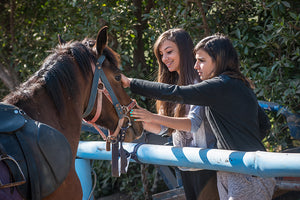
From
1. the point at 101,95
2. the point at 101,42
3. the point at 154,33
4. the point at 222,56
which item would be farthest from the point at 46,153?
the point at 154,33

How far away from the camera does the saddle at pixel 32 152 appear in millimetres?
1489

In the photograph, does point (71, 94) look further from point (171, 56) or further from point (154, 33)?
point (154, 33)

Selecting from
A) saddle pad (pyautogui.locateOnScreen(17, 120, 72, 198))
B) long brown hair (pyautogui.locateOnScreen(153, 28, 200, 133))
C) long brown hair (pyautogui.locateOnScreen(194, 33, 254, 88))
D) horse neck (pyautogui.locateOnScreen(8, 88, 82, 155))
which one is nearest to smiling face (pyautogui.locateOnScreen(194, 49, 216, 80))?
long brown hair (pyautogui.locateOnScreen(194, 33, 254, 88))

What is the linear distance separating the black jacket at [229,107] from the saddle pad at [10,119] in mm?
774

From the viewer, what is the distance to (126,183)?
450cm

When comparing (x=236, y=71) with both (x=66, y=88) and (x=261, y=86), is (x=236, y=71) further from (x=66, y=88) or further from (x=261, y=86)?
(x=261, y=86)

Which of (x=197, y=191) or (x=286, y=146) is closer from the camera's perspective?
(x=197, y=191)

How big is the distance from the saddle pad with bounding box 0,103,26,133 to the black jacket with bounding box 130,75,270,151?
2.54 feet

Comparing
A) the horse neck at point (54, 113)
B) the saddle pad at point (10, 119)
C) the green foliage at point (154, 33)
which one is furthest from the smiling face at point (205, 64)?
the green foliage at point (154, 33)

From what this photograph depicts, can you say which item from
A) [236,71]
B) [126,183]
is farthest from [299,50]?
[126,183]

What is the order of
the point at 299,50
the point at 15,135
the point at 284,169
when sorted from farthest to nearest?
the point at 299,50 → the point at 15,135 → the point at 284,169

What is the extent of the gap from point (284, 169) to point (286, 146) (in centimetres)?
237

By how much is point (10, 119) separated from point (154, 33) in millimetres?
2694

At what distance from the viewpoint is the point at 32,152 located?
1.52 meters
